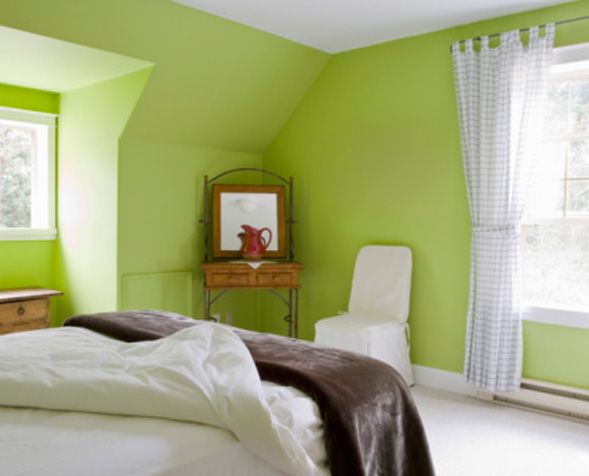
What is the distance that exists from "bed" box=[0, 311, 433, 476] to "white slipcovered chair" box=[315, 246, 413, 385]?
1.66 meters

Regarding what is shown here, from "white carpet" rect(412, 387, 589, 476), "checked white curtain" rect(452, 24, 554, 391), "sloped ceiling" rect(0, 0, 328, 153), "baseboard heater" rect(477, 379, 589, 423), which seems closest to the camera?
"white carpet" rect(412, 387, 589, 476)

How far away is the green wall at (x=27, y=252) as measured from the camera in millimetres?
4621

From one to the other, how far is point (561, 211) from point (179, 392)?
9.61 ft

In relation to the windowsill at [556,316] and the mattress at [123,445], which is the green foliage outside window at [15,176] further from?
the windowsill at [556,316]

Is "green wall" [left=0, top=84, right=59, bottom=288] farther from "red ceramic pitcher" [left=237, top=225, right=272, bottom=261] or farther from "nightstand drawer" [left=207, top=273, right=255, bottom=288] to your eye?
"red ceramic pitcher" [left=237, top=225, right=272, bottom=261]

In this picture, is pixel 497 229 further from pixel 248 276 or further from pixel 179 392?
pixel 179 392

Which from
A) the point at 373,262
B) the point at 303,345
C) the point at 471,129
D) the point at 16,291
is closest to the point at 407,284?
the point at 373,262

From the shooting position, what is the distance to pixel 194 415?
66.0 inches

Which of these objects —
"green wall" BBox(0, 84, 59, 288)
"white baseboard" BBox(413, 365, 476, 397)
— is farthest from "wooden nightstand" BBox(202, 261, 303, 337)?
"green wall" BBox(0, 84, 59, 288)

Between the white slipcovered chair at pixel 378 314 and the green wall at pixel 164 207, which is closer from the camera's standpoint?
the white slipcovered chair at pixel 378 314

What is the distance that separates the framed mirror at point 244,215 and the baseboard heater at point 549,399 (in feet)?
6.52

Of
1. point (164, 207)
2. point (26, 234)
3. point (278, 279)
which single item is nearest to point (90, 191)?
point (164, 207)

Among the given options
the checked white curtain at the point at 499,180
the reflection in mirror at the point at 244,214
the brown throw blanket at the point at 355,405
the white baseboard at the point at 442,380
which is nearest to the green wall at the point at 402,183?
the white baseboard at the point at 442,380

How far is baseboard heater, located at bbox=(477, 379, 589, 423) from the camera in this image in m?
3.51
